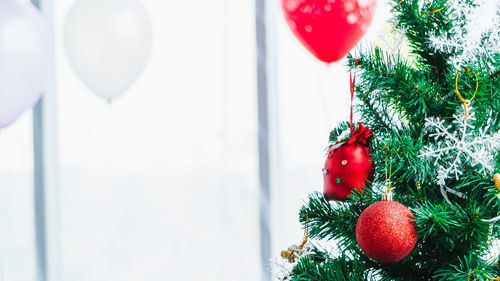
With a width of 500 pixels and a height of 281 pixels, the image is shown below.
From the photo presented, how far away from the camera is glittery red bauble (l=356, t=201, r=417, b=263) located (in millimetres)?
605

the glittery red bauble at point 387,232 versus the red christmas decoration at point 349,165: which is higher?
the red christmas decoration at point 349,165

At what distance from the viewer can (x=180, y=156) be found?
5.87 ft

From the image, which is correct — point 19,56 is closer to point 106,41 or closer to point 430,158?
point 106,41

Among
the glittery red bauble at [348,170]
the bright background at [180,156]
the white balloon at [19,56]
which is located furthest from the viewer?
the bright background at [180,156]

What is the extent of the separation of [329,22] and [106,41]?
52 centimetres

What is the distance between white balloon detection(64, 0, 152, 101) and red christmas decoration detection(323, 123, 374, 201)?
65 cm

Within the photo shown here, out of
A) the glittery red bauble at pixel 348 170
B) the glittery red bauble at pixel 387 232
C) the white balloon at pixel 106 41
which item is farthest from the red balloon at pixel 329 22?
the glittery red bauble at pixel 387 232

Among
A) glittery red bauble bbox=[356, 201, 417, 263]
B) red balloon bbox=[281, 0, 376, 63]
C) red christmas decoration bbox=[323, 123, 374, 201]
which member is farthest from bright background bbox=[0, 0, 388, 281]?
glittery red bauble bbox=[356, 201, 417, 263]

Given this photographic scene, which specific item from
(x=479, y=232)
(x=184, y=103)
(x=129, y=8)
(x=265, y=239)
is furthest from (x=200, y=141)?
(x=479, y=232)

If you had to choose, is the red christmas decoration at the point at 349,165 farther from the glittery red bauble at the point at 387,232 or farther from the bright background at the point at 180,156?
the bright background at the point at 180,156

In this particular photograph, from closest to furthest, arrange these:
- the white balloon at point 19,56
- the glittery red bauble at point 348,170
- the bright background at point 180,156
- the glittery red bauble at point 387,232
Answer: the glittery red bauble at point 387,232, the glittery red bauble at point 348,170, the white balloon at point 19,56, the bright background at point 180,156

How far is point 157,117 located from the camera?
5.78 ft

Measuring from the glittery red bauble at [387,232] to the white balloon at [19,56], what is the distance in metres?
0.87

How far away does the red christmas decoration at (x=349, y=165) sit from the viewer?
30.5 inches
